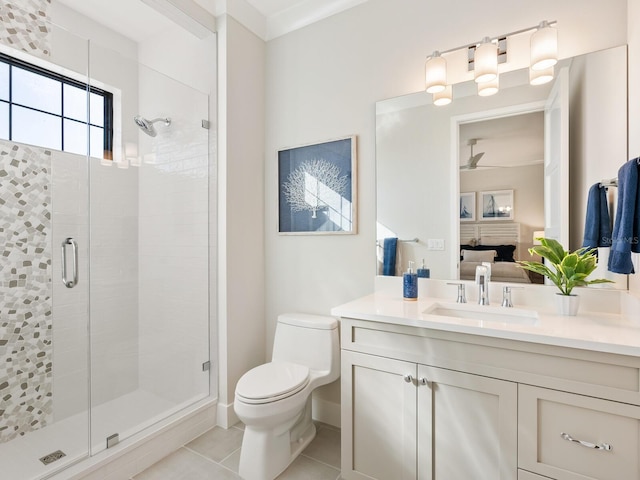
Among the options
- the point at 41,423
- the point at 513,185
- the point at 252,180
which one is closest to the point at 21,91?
the point at 252,180

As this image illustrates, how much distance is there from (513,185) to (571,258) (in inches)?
17.5

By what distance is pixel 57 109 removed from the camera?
6.11 feet

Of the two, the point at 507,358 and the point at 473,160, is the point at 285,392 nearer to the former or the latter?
the point at 507,358

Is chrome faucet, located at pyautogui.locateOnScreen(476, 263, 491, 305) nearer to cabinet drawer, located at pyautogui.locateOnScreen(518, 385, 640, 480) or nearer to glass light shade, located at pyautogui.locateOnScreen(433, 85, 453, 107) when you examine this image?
cabinet drawer, located at pyautogui.locateOnScreen(518, 385, 640, 480)

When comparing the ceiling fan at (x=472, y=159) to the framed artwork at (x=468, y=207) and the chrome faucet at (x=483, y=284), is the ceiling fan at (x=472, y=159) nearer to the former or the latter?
the framed artwork at (x=468, y=207)

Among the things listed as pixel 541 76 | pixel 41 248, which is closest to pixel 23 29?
pixel 41 248

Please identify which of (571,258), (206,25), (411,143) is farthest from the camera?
(206,25)

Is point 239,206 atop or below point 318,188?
below

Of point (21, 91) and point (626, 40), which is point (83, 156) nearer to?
point (21, 91)

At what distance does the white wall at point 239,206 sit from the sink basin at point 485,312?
127 cm

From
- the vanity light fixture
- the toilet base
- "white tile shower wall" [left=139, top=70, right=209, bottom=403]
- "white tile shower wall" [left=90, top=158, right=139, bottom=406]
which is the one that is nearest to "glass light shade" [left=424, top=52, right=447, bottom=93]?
the vanity light fixture

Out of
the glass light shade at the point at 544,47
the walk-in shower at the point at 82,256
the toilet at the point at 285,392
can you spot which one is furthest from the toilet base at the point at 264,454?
the glass light shade at the point at 544,47

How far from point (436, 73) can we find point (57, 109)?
6.75 ft

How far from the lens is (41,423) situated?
1.86m
